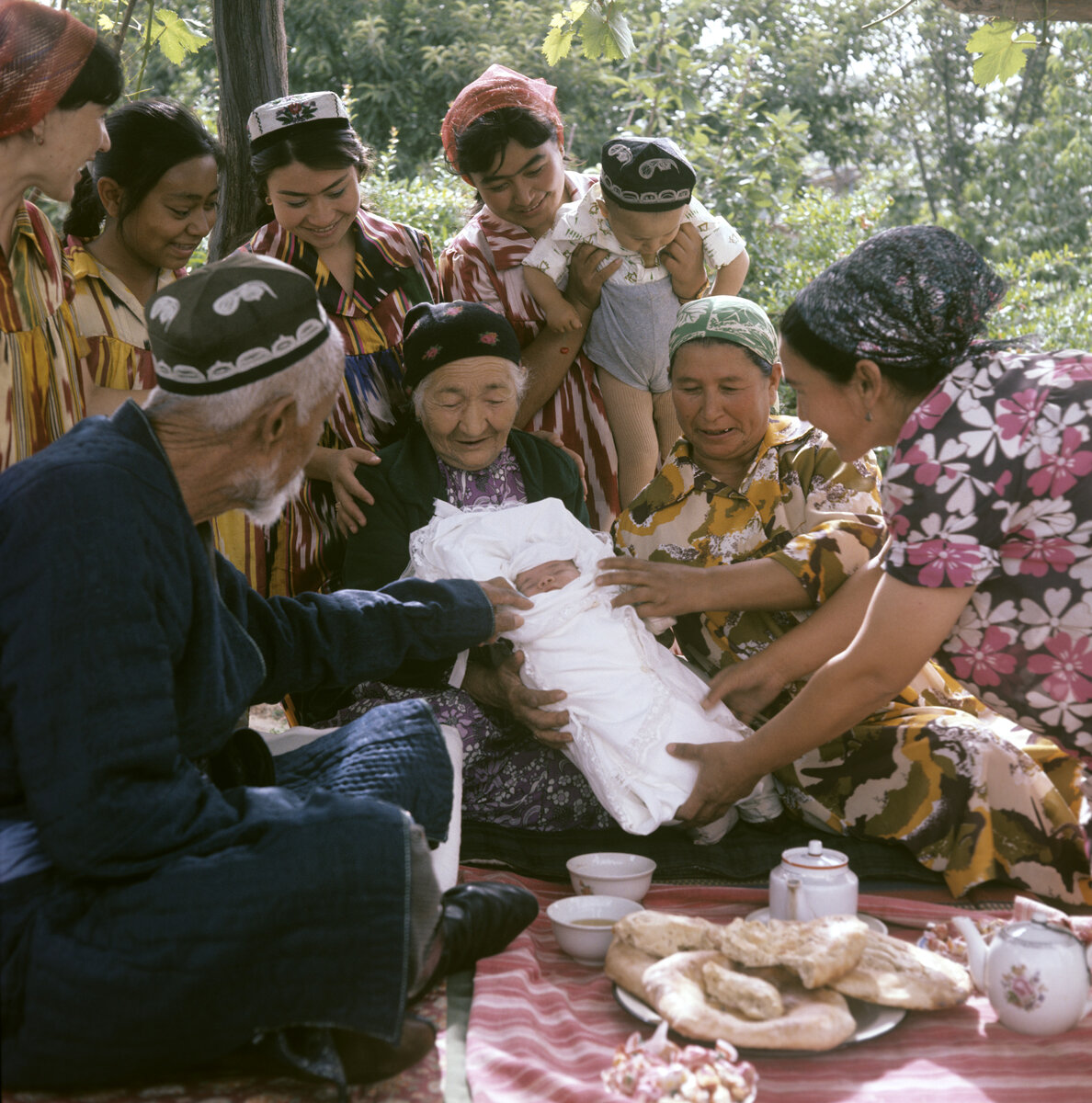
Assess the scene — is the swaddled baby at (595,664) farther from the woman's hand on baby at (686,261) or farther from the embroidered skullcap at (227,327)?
the woman's hand on baby at (686,261)

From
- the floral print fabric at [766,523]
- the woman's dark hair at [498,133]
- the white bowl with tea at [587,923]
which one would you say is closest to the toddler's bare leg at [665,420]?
the floral print fabric at [766,523]

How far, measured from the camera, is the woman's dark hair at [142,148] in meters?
3.86

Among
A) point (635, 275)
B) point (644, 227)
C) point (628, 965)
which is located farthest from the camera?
point (635, 275)

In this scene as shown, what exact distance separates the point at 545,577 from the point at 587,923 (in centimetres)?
99

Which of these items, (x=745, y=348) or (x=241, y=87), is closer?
(x=745, y=348)

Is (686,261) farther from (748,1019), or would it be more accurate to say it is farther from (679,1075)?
(679,1075)

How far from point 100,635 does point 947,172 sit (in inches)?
782

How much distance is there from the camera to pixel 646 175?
13.1 ft

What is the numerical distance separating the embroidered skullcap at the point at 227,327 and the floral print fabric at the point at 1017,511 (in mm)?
1354

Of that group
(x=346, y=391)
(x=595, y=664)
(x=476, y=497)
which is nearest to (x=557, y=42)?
(x=346, y=391)

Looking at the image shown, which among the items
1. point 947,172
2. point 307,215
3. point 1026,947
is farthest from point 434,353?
point 947,172

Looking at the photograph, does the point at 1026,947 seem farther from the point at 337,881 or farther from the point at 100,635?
the point at 100,635

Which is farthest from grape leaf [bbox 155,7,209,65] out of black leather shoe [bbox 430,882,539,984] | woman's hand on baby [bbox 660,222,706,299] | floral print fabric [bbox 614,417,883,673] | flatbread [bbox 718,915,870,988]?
flatbread [bbox 718,915,870,988]

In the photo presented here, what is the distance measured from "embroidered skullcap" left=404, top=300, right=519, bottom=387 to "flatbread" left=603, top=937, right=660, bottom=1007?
1.91 metres
